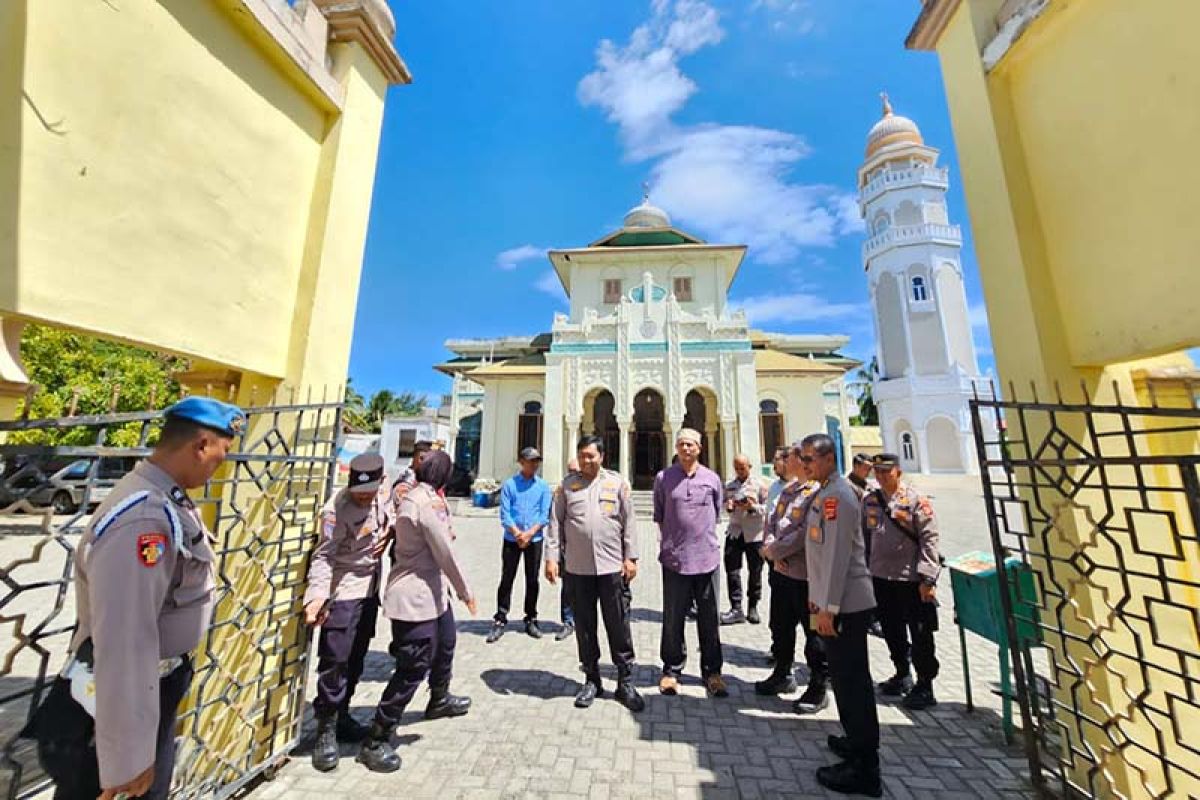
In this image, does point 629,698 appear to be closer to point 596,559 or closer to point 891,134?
point 596,559

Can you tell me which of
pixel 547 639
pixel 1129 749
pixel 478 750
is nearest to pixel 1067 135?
pixel 1129 749

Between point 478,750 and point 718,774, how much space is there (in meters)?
1.40

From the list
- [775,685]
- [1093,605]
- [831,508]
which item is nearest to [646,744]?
[775,685]

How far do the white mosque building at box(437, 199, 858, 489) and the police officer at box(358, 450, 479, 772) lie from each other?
45.8 feet

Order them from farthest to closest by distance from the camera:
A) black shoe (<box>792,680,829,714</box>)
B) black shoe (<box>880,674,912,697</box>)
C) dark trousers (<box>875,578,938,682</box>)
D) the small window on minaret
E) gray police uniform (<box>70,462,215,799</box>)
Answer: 1. the small window on minaret
2. black shoe (<box>880,674,912,697</box>)
3. dark trousers (<box>875,578,938,682</box>)
4. black shoe (<box>792,680,829,714</box>)
5. gray police uniform (<box>70,462,215,799</box>)

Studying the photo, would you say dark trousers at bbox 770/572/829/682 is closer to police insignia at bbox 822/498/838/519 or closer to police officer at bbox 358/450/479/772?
police insignia at bbox 822/498/838/519

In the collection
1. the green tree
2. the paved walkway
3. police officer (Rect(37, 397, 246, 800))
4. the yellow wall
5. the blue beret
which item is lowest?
the paved walkway

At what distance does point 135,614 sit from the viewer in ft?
4.83

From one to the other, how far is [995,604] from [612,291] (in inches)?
745

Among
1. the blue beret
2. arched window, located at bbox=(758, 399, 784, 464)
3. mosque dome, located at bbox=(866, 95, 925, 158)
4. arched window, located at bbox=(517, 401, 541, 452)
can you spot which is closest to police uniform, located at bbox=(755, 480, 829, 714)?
the blue beret

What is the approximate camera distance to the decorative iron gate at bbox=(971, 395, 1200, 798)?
2436 millimetres

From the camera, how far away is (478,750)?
2.98 meters

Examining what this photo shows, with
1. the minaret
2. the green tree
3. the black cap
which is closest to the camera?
the black cap

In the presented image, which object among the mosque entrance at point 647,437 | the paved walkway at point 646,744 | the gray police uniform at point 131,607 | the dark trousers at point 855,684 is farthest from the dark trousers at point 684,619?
the mosque entrance at point 647,437
